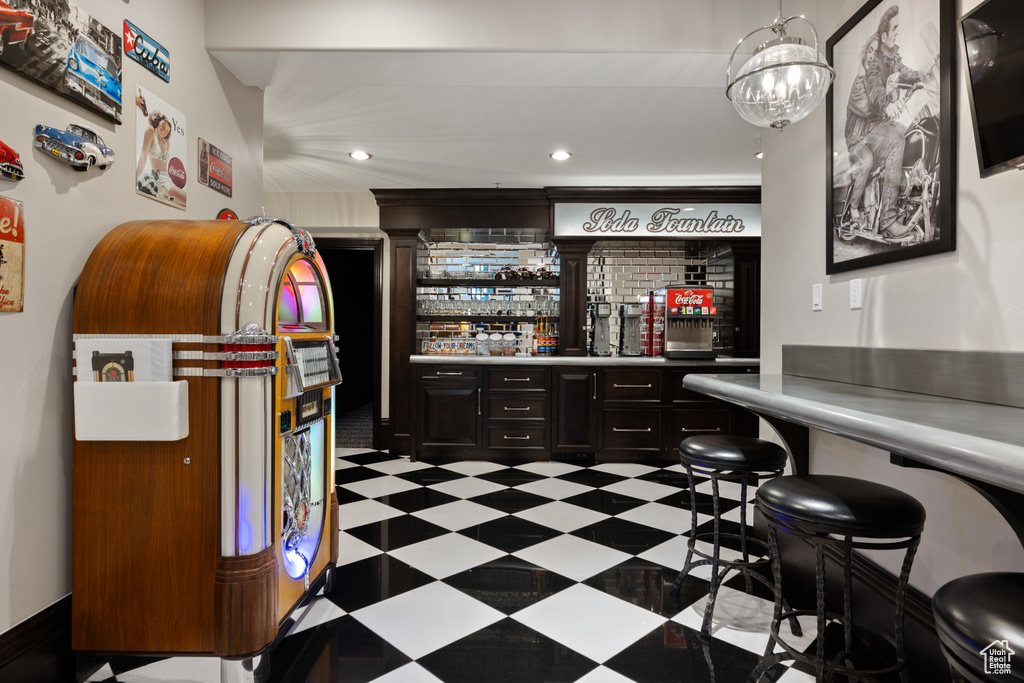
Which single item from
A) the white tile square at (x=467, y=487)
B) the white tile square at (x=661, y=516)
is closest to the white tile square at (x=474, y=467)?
the white tile square at (x=467, y=487)

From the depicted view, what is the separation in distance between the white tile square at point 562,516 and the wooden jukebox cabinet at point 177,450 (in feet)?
5.76

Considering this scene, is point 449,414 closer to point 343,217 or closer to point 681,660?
point 343,217

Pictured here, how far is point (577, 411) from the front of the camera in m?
4.64

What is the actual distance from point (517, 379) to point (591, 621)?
2.75 meters

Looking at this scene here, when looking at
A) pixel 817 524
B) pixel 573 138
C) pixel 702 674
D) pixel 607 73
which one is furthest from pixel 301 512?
pixel 573 138

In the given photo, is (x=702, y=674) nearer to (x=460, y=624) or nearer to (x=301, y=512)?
(x=460, y=624)

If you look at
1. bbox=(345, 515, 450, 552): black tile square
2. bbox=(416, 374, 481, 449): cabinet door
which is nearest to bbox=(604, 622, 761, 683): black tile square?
bbox=(345, 515, 450, 552): black tile square

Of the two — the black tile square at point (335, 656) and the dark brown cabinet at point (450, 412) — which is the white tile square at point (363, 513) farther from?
the dark brown cabinet at point (450, 412)

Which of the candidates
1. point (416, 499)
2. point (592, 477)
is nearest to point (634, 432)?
point (592, 477)

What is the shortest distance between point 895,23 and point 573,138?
7.12 ft

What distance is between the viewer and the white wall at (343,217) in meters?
5.18

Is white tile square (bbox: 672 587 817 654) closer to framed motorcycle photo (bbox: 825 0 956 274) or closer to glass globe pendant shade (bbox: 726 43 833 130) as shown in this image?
framed motorcycle photo (bbox: 825 0 956 274)

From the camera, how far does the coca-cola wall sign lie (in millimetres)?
4809

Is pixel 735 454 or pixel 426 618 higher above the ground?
pixel 735 454
